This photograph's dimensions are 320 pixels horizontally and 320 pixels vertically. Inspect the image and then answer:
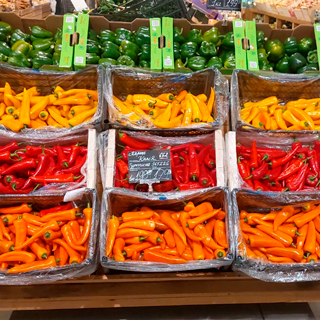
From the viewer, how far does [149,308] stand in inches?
93.1

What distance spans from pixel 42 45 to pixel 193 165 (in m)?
1.89

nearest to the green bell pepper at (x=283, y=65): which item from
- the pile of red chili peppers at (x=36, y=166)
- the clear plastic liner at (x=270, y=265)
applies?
the clear plastic liner at (x=270, y=265)

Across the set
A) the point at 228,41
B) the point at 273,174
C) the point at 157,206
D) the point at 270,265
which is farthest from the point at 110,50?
the point at 270,265

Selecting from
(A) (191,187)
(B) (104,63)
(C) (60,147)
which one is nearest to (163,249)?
(A) (191,187)

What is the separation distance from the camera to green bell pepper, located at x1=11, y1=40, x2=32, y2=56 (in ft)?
9.39

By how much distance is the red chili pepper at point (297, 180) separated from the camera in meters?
2.05

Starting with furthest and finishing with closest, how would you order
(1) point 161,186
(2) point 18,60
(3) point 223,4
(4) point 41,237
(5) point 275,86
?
(3) point 223,4 < (2) point 18,60 < (5) point 275,86 < (1) point 161,186 < (4) point 41,237

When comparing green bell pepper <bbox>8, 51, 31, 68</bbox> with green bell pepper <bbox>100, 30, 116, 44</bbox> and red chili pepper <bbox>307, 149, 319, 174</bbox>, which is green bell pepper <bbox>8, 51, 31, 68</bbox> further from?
red chili pepper <bbox>307, 149, 319, 174</bbox>

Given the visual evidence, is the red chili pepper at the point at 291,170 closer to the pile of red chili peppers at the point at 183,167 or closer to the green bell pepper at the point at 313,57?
the pile of red chili peppers at the point at 183,167

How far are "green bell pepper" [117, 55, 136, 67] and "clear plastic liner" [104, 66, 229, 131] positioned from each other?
331 mm

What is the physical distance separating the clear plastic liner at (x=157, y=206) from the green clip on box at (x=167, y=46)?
127 centimetres

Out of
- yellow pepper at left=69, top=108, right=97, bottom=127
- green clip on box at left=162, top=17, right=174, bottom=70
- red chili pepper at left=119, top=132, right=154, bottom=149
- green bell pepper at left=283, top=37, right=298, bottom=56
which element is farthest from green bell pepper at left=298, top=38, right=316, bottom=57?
yellow pepper at left=69, top=108, right=97, bottom=127

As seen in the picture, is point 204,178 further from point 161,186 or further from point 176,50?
point 176,50

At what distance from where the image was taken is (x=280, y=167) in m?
2.15
